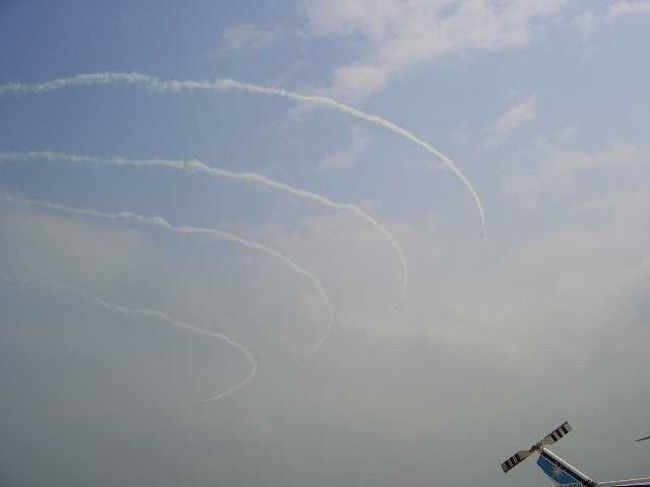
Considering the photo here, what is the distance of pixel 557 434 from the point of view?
69938 millimetres

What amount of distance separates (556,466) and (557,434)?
4038 millimetres

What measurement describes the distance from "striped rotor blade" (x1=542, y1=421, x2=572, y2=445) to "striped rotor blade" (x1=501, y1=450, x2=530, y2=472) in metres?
2.42

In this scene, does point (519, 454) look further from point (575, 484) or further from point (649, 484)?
point (649, 484)

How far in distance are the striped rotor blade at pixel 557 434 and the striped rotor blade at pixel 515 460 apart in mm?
2420

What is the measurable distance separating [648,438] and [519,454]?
13.0 metres

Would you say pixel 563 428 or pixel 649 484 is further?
pixel 563 428

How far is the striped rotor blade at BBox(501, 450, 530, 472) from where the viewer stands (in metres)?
68.2

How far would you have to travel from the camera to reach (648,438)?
67.6 metres

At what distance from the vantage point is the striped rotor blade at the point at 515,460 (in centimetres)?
6819

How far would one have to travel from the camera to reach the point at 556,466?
234ft

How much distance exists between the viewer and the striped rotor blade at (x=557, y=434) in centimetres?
6888

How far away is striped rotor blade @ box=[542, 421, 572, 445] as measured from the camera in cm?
6888

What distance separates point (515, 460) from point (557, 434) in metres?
5.28

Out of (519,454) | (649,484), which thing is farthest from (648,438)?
(519,454)
